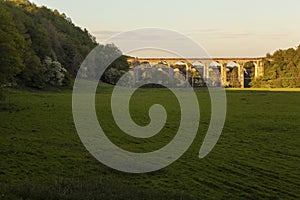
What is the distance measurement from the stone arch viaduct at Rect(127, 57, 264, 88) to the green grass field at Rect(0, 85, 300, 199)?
10999cm

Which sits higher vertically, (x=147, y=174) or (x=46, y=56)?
(x=46, y=56)

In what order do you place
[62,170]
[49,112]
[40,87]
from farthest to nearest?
[40,87] → [49,112] → [62,170]

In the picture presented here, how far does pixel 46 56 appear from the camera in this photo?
86.7 meters

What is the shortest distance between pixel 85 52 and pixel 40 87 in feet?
181

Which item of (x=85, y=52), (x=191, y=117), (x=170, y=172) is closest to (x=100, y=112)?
(x=191, y=117)

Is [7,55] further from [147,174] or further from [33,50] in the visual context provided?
[33,50]

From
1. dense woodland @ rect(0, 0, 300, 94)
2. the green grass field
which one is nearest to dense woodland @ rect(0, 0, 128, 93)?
dense woodland @ rect(0, 0, 300, 94)

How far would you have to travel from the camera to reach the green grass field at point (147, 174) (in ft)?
57.1

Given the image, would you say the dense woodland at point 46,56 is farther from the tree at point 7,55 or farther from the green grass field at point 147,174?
the green grass field at point 147,174

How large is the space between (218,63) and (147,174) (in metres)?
151

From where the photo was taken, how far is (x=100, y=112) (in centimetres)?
4634

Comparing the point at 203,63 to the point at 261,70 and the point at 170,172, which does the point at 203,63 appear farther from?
the point at 170,172

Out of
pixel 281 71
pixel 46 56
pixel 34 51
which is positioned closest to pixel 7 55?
pixel 34 51

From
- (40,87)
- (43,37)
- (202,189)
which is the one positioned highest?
(43,37)
